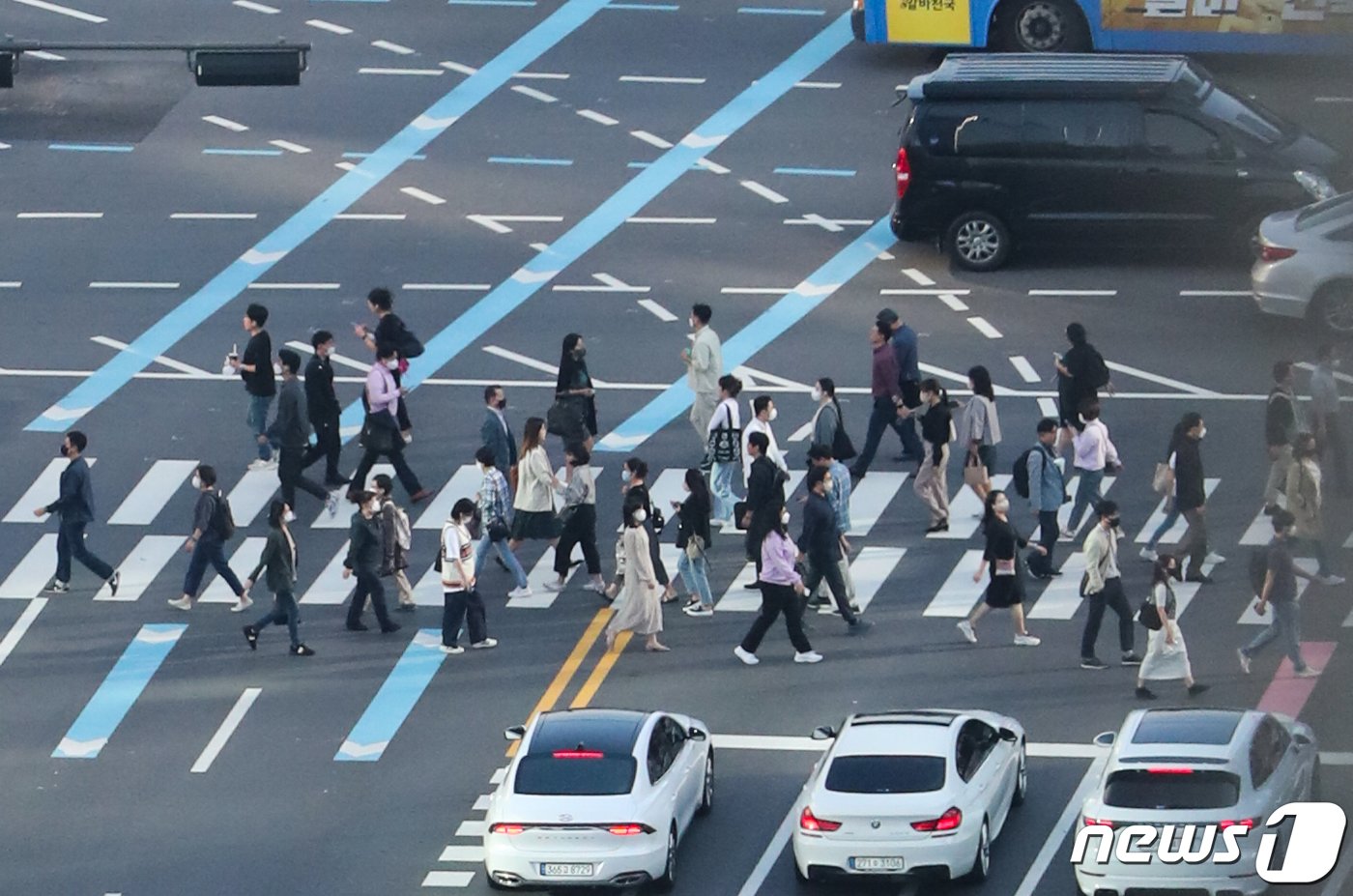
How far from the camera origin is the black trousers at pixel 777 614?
27.0 m

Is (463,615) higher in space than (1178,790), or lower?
lower

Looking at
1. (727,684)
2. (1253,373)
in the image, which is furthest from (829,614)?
(1253,373)

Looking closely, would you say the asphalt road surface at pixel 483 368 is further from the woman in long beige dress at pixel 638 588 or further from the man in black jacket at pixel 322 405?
the man in black jacket at pixel 322 405

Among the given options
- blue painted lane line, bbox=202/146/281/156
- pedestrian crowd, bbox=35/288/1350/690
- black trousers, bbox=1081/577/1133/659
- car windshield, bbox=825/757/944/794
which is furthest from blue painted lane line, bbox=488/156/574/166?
car windshield, bbox=825/757/944/794

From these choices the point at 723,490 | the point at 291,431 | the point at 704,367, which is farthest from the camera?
the point at 704,367

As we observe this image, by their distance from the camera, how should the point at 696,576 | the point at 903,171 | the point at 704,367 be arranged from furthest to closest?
the point at 903,171 < the point at 704,367 < the point at 696,576

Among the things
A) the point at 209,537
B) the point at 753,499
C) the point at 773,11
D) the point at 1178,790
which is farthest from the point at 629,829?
the point at 773,11

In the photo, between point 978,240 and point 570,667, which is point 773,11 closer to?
point 978,240

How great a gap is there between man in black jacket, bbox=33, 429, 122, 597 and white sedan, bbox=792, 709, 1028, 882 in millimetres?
9159

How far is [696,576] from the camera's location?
92.9ft

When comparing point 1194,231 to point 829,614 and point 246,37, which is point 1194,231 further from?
point 246,37

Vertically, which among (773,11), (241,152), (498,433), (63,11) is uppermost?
(63,11)

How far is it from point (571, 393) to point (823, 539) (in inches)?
175

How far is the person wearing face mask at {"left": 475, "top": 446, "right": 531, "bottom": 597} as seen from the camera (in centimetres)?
2869
